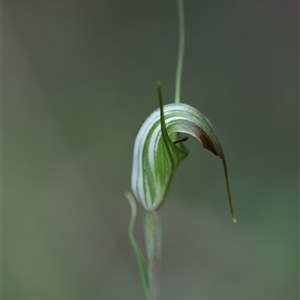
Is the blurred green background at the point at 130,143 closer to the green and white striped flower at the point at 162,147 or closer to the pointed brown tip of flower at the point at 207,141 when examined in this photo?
the green and white striped flower at the point at 162,147

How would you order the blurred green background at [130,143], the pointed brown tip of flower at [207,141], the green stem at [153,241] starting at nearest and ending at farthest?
the pointed brown tip of flower at [207,141] < the green stem at [153,241] < the blurred green background at [130,143]

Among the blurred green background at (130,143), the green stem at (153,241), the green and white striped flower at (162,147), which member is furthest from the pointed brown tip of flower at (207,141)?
the blurred green background at (130,143)

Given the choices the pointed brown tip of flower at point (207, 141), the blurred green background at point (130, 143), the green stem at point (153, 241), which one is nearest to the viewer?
the pointed brown tip of flower at point (207, 141)

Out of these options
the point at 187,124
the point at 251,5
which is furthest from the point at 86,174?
the point at 187,124

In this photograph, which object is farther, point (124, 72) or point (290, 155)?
point (124, 72)

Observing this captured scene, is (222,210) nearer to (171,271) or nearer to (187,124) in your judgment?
(171,271)

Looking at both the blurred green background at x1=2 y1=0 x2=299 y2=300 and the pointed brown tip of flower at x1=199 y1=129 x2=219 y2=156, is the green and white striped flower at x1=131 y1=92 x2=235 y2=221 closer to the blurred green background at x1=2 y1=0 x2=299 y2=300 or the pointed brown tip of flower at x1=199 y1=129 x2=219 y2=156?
the pointed brown tip of flower at x1=199 y1=129 x2=219 y2=156
